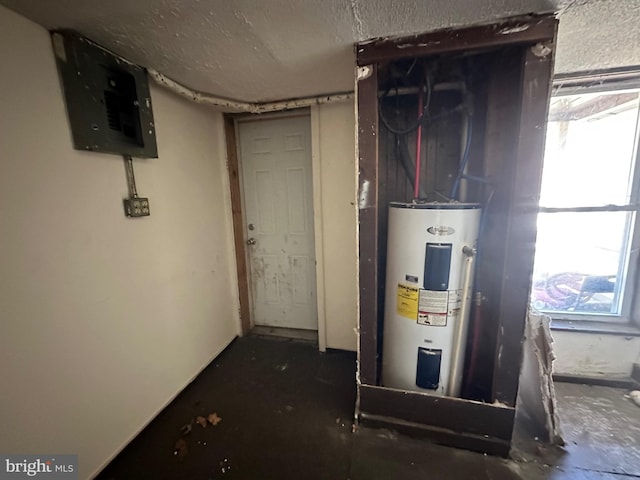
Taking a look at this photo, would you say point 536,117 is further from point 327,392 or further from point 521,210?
point 327,392

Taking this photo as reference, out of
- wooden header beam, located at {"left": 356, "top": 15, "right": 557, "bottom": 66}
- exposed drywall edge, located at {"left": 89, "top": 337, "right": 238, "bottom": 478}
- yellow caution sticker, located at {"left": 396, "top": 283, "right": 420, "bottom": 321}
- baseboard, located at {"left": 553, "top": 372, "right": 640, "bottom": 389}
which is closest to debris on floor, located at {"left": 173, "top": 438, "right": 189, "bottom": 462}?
exposed drywall edge, located at {"left": 89, "top": 337, "right": 238, "bottom": 478}

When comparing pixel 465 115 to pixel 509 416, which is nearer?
pixel 509 416

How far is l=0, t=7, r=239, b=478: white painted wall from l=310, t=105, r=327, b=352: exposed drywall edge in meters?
0.91

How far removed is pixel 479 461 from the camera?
4.55 feet

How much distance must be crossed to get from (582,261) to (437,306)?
1386 millimetres

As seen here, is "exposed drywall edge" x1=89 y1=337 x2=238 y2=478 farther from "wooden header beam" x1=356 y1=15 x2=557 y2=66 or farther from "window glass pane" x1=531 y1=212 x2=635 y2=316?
"window glass pane" x1=531 y1=212 x2=635 y2=316

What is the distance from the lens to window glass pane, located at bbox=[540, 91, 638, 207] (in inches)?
69.8

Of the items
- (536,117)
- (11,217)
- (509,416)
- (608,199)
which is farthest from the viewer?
(608,199)

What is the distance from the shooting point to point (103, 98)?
1.32m

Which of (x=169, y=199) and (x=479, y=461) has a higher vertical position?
(x=169, y=199)

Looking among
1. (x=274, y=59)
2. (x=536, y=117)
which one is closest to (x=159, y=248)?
(x=274, y=59)

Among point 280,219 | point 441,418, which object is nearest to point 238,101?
point 280,219

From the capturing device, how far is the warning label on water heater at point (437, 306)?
4.67 ft

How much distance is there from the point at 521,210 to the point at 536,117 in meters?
0.42
